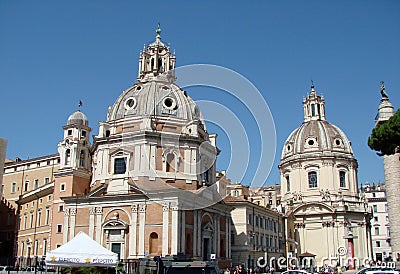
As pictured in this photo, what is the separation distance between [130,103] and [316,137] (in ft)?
121

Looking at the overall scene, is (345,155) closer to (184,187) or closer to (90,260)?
(184,187)

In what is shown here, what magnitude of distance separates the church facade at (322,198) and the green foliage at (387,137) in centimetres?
4311

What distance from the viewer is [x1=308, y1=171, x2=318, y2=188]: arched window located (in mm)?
72250

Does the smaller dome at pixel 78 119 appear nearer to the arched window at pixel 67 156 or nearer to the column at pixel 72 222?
the arched window at pixel 67 156

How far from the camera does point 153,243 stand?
39812 millimetres

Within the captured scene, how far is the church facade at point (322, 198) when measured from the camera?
68625mm

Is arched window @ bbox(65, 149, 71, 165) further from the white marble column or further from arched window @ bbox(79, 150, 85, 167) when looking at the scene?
the white marble column

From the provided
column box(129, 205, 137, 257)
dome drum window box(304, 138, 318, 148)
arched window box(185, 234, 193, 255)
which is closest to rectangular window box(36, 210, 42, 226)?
column box(129, 205, 137, 257)

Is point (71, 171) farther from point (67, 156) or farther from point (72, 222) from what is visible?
point (72, 222)

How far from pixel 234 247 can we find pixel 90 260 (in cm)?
3601

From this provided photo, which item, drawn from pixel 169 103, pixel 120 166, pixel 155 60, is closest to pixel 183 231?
pixel 120 166

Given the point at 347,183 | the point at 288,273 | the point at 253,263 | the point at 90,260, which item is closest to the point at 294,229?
the point at 347,183

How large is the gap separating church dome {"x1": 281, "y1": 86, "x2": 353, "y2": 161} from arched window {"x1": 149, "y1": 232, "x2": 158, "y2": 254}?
39.3 meters

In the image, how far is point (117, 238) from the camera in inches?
1620
